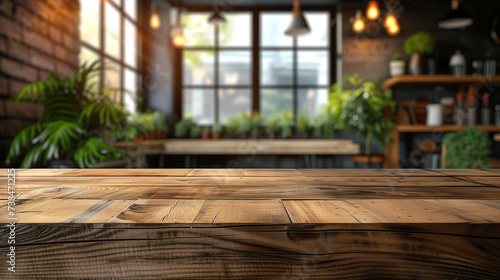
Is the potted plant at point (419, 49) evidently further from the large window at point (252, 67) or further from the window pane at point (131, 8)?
the window pane at point (131, 8)

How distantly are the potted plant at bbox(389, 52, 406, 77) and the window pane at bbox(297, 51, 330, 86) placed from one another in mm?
853

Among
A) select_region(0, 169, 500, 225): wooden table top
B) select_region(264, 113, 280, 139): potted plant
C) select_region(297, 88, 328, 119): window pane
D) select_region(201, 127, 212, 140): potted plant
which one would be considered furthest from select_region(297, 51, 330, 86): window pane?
select_region(0, 169, 500, 225): wooden table top

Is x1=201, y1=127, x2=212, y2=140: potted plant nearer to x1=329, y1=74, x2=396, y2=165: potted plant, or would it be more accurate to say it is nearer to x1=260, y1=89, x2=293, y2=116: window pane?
x1=260, y1=89, x2=293, y2=116: window pane

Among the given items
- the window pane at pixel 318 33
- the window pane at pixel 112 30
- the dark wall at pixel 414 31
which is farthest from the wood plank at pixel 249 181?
the window pane at pixel 318 33

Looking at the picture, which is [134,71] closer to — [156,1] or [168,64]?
[168,64]

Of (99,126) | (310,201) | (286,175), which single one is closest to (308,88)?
(99,126)

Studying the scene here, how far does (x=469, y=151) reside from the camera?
2.73m

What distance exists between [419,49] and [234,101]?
234 centimetres

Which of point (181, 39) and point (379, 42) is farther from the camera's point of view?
point (379, 42)

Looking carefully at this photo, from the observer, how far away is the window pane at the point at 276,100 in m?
4.46

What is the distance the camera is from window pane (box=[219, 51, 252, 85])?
14.6ft

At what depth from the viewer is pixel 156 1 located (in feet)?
13.8

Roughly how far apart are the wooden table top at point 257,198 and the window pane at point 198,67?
3735 mm

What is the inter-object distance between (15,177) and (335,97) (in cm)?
363
